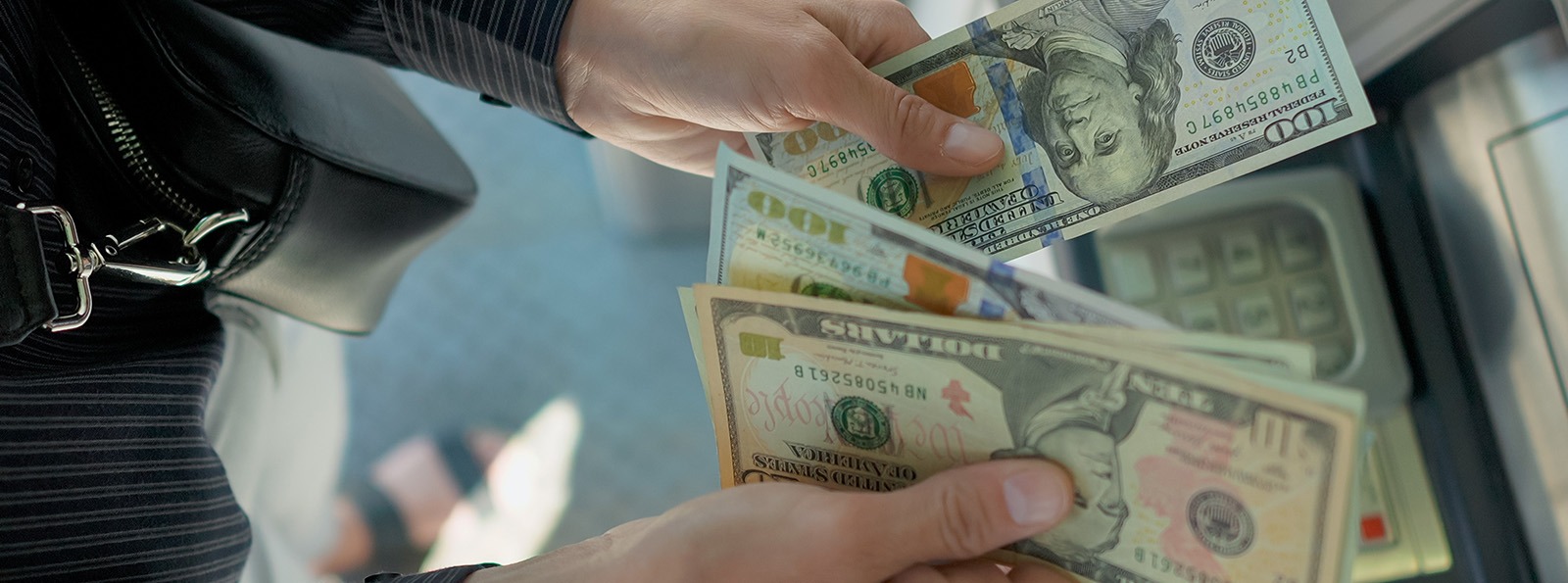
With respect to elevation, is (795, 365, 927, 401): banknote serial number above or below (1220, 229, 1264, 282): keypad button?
below

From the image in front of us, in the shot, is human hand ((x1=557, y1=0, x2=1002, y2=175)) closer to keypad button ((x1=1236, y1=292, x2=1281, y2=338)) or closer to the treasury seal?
the treasury seal

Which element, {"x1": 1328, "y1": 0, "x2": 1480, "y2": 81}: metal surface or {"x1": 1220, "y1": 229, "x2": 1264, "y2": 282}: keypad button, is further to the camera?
{"x1": 1220, "y1": 229, "x2": 1264, "y2": 282}: keypad button

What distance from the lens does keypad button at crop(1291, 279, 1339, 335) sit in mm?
697

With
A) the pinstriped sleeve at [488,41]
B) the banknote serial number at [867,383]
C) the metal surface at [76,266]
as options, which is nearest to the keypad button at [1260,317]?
the banknote serial number at [867,383]

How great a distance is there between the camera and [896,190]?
27.6 inches

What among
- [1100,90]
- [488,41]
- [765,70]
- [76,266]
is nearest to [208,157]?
[76,266]

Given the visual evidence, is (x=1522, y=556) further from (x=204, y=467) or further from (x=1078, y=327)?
(x=204, y=467)

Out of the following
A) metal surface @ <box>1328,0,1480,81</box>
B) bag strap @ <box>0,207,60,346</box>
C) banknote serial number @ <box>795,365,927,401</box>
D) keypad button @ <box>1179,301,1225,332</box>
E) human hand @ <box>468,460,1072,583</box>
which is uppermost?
metal surface @ <box>1328,0,1480,81</box>

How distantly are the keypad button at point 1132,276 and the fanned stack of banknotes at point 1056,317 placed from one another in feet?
0.25

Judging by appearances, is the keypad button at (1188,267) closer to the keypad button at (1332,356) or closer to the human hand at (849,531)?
the keypad button at (1332,356)

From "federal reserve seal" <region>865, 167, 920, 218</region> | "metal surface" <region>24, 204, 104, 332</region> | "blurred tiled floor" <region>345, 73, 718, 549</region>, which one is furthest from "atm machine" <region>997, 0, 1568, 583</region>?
"blurred tiled floor" <region>345, 73, 718, 549</region>

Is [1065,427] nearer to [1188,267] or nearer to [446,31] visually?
[1188,267]

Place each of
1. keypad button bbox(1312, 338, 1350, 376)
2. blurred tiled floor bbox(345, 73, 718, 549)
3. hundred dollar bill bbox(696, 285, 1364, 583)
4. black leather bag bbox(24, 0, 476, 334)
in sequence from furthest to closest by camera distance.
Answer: blurred tiled floor bbox(345, 73, 718, 549)
keypad button bbox(1312, 338, 1350, 376)
black leather bag bbox(24, 0, 476, 334)
hundred dollar bill bbox(696, 285, 1364, 583)

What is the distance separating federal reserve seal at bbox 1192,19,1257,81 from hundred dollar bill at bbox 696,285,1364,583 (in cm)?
27
